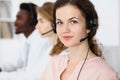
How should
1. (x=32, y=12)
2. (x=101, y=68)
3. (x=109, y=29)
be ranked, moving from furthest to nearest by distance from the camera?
(x=32, y=12)
(x=109, y=29)
(x=101, y=68)

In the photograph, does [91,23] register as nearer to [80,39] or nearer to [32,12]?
[80,39]

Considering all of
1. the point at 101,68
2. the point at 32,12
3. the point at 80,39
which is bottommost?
the point at 101,68

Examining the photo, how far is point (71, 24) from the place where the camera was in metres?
1.15

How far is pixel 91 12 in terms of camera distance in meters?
1.15

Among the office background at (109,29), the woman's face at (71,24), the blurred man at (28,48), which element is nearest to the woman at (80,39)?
the woman's face at (71,24)

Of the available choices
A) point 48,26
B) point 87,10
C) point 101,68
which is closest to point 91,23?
point 87,10

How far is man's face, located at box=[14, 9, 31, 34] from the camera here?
154cm

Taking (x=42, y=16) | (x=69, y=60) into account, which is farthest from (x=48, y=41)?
(x=69, y=60)

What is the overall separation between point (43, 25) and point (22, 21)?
0.53ft

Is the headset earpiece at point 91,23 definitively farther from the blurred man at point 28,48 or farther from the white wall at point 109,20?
the blurred man at point 28,48

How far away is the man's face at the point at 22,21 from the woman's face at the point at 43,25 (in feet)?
0.27

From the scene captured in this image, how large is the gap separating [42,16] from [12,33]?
0.25 m

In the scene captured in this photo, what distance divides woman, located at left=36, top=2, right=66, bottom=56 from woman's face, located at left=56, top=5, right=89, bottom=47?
8.8 inches

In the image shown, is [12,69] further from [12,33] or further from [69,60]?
[69,60]
